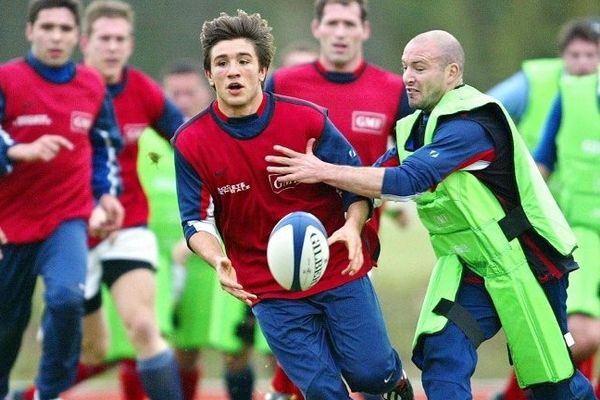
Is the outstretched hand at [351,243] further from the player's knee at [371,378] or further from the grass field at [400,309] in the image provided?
the grass field at [400,309]

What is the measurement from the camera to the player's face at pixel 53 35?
28.4 feet

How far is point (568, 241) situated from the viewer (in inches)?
272

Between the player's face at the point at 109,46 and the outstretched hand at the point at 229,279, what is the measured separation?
11.3 ft

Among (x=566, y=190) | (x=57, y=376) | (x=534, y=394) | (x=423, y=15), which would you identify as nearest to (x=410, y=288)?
(x=423, y=15)

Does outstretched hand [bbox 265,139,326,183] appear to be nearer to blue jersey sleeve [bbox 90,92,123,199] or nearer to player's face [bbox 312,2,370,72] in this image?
player's face [bbox 312,2,370,72]

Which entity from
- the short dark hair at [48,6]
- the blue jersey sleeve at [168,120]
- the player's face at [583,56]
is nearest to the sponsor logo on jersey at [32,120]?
the short dark hair at [48,6]

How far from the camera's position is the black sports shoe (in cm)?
722

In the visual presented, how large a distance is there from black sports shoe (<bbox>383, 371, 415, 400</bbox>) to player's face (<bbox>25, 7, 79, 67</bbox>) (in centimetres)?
288

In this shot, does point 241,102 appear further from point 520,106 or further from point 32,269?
point 520,106

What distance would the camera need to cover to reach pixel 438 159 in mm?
6578

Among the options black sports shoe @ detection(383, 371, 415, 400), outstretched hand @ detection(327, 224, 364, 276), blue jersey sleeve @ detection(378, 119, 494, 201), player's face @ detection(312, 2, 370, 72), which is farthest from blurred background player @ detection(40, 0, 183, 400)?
blue jersey sleeve @ detection(378, 119, 494, 201)

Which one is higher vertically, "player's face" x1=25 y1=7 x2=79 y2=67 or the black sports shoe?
"player's face" x1=25 y1=7 x2=79 y2=67

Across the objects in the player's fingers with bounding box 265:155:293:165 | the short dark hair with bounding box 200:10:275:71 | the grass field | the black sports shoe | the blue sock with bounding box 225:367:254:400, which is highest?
the short dark hair with bounding box 200:10:275:71

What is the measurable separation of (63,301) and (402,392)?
211 centimetres
